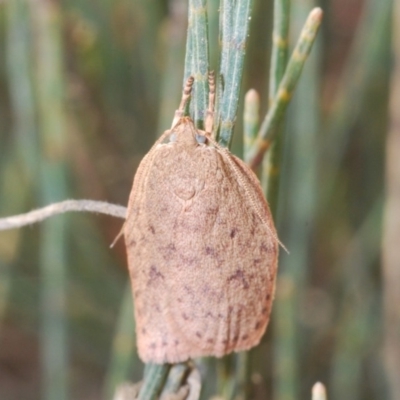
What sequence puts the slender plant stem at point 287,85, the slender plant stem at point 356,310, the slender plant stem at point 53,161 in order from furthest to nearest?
the slender plant stem at point 356,310
the slender plant stem at point 53,161
the slender plant stem at point 287,85

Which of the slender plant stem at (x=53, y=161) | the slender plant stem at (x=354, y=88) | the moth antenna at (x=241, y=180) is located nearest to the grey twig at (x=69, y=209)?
the moth antenna at (x=241, y=180)

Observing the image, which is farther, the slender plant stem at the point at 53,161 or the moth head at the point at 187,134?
the slender plant stem at the point at 53,161

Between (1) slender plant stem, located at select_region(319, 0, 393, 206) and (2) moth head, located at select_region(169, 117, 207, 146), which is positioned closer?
(2) moth head, located at select_region(169, 117, 207, 146)

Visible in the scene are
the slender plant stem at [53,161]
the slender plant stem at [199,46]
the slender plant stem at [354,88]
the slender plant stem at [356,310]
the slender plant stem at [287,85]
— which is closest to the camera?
the slender plant stem at [199,46]

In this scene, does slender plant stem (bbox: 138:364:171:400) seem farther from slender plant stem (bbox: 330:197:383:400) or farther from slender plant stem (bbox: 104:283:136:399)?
slender plant stem (bbox: 330:197:383:400)

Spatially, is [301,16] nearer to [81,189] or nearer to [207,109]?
[207,109]

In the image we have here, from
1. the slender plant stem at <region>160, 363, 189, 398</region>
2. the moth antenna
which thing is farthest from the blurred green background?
the moth antenna

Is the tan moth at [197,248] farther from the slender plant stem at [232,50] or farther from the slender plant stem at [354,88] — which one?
the slender plant stem at [354,88]
